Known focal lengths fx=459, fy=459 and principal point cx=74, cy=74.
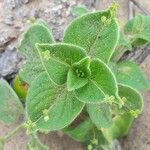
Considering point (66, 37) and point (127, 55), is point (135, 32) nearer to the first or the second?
point (127, 55)

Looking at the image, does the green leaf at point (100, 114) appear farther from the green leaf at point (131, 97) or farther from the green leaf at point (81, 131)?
the green leaf at point (81, 131)

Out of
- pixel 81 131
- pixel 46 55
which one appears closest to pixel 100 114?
pixel 81 131

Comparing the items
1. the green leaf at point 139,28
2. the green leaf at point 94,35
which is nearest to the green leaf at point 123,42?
the green leaf at point 139,28

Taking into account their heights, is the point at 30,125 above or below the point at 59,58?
below

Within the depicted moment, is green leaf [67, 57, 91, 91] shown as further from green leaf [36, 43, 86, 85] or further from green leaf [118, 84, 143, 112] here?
green leaf [118, 84, 143, 112]

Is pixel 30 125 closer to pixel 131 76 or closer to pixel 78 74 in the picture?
pixel 78 74
